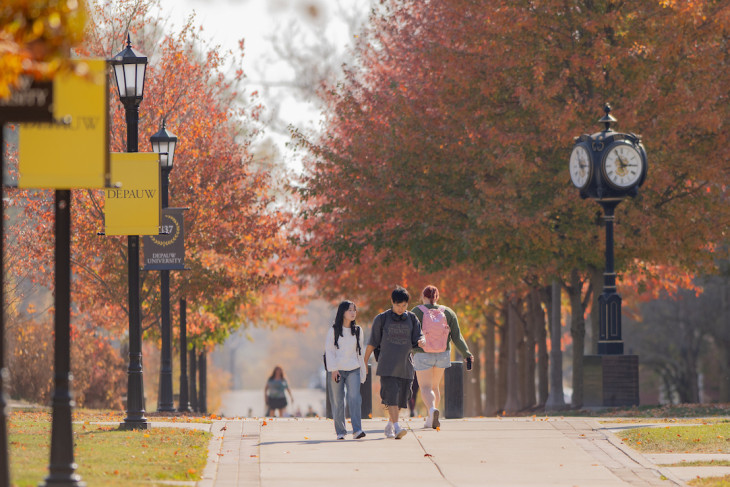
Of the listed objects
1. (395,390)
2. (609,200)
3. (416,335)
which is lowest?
(395,390)

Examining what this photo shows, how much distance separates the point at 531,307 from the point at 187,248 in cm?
1188

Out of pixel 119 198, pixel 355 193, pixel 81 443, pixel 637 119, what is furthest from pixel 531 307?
pixel 81 443

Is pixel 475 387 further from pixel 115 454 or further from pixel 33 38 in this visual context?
pixel 33 38

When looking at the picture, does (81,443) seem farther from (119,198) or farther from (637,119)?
(637,119)

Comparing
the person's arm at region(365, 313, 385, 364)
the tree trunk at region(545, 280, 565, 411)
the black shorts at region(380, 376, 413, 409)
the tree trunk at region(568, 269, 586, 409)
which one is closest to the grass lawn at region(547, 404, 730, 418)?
the black shorts at region(380, 376, 413, 409)

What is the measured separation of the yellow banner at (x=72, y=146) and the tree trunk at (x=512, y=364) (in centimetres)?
2769

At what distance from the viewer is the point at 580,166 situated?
23.3 metres

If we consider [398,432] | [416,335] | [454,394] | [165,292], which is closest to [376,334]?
[416,335]

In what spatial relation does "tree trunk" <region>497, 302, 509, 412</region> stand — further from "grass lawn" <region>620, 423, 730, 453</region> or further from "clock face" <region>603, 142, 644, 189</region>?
"grass lawn" <region>620, 423, 730, 453</region>

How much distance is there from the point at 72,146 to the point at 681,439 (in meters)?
8.69

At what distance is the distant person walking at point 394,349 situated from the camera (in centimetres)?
1612

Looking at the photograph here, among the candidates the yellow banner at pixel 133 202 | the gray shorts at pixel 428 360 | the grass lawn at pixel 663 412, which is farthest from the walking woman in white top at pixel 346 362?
the grass lawn at pixel 663 412

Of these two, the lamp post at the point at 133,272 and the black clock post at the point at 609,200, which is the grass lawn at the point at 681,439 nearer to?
the black clock post at the point at 609,200

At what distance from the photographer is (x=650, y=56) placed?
25906 mm
